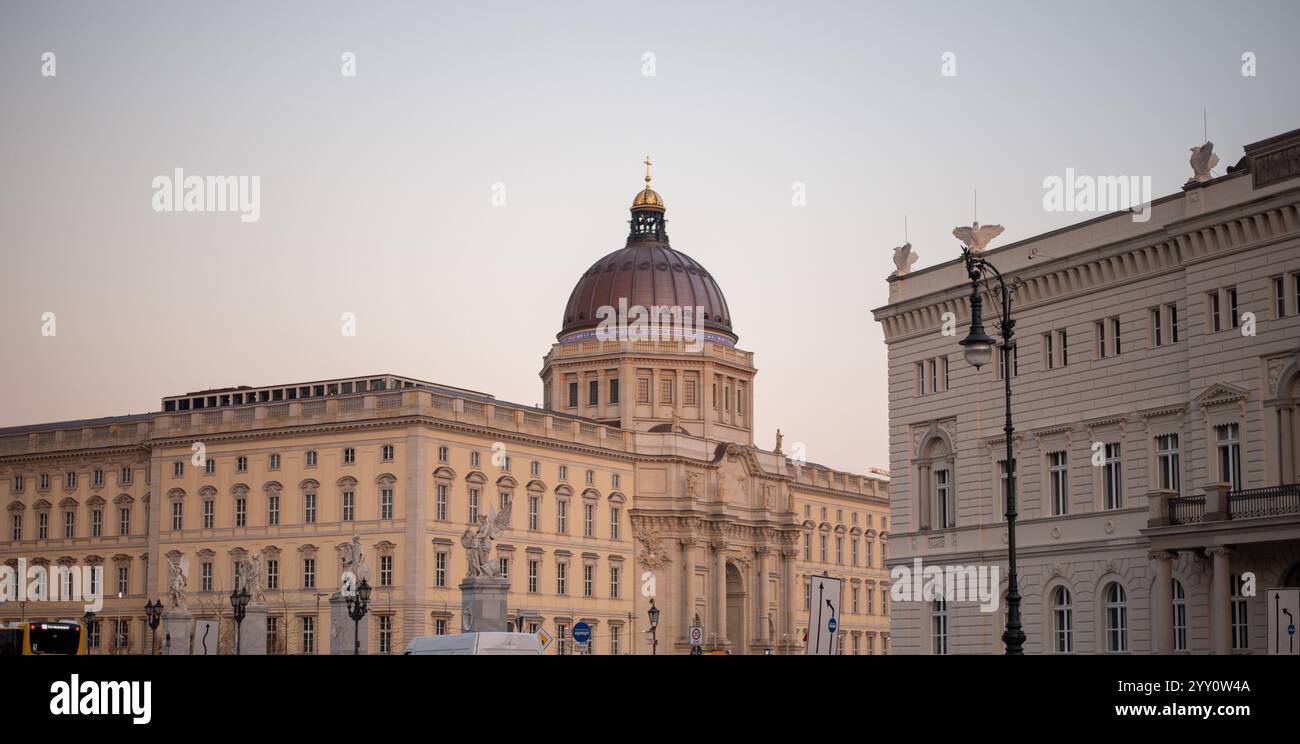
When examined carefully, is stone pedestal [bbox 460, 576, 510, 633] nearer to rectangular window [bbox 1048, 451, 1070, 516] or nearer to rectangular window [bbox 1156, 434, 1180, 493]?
rectangular window [bbox 1048, 451, 1070, 516]

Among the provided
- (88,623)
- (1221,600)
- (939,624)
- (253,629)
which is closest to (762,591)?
(253,629)

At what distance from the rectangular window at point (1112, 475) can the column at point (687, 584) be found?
6779 centimetres

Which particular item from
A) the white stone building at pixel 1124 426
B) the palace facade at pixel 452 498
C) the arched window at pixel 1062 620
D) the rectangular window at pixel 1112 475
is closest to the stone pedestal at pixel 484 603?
the white stone building at pixel 1124 426

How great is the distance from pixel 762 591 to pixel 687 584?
10.4m

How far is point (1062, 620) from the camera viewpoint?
61281 mm

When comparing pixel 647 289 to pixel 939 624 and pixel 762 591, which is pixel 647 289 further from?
pixel 939 624

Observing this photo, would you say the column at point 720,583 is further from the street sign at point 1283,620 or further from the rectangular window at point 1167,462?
the street sign at point 1283,620

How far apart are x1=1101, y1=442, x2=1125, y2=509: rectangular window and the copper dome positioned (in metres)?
83.3

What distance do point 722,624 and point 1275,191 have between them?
263 ft

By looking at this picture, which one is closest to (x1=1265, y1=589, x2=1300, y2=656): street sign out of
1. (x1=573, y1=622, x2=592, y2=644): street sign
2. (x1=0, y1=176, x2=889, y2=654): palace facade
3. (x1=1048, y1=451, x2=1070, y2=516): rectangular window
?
(x1=573, y1=622, x2=592, y2=644): street sign
